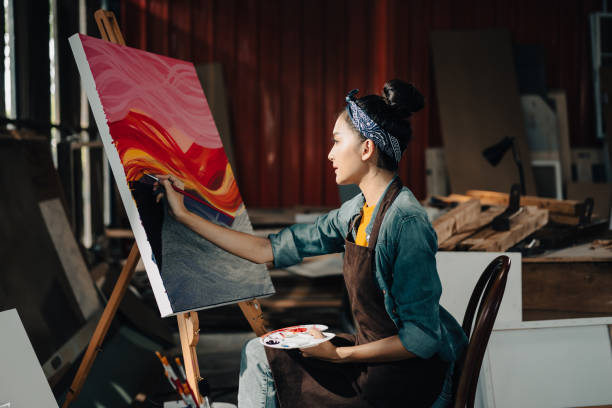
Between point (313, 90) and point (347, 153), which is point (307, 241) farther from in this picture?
point (313, 90)

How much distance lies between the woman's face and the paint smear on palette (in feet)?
1.85

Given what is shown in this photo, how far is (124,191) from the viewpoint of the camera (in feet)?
5.62

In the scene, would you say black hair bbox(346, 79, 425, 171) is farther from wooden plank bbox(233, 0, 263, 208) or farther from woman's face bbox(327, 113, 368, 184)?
wooden plank bbox(233, 0, 263, 208)

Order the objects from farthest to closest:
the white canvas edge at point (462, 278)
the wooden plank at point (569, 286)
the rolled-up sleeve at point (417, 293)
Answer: the wooden plank at point (569, 286) < the white canvas edge at point (462, 278) < the rolled-up sleeve at point (417, 293)

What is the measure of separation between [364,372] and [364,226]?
0.40 m

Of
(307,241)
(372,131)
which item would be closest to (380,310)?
(307,241)

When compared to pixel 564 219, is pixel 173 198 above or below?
above

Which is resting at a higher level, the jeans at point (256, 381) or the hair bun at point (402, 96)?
the hair bun at point (402, 96)

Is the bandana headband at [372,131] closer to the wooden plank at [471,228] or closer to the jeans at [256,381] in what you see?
the jeans at [256,381]

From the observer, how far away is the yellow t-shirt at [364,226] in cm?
161

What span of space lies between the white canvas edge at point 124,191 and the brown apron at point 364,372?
39 cm

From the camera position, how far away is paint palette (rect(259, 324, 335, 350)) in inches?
56.6

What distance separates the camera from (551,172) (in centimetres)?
494

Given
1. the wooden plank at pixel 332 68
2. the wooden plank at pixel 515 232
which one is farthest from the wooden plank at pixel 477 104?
the wooden plank at pixel 515 232
